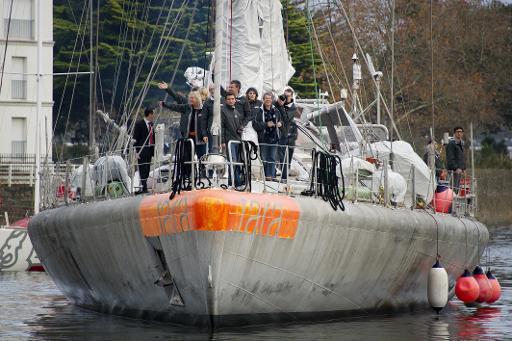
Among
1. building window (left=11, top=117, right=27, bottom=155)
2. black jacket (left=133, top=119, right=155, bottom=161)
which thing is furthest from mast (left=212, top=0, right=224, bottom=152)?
building window (left=11, top=117, right=27, bottom=155)

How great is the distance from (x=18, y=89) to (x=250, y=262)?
170ft

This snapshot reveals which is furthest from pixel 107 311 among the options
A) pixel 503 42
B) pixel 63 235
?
pixel 503 42

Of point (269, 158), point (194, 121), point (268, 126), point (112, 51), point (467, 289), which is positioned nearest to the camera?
point (194, 121)

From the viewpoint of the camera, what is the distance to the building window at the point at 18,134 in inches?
2862

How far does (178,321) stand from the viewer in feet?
80.7

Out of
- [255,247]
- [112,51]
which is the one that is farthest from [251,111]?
[112,51]

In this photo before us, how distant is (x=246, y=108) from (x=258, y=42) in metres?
3.66

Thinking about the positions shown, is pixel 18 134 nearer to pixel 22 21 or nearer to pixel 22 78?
pixel 22 78

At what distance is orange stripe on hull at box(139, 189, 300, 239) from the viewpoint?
2259cm

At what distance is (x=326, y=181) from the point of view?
2469 cm

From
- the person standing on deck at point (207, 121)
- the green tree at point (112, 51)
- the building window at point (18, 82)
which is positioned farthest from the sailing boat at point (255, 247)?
the building window at point (18, 82)

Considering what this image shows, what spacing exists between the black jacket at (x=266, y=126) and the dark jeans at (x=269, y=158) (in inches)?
7.1

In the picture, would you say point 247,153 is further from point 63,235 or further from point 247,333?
point 63,235

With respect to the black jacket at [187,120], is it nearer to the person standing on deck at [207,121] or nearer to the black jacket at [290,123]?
the person standing on deck at [207,121]
